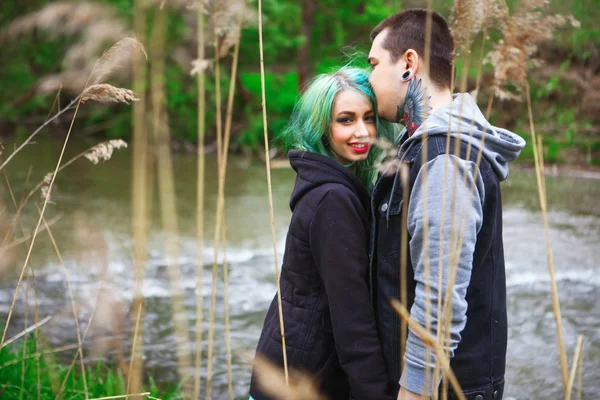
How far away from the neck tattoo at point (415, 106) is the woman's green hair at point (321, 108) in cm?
21

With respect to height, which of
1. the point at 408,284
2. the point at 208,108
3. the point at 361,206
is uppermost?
the point at 361,206

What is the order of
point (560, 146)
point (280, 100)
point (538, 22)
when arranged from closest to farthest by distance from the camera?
point (538, 22), point (560, 146), point (280, 100)

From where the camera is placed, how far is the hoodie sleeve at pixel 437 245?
59.1 inches

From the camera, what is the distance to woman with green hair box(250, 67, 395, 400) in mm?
1688

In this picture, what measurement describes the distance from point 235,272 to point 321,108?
359 cm

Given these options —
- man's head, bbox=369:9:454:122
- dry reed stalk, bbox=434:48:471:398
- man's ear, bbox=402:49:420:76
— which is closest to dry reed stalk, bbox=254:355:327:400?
dry reed stalk, bbox=434:48:471:398

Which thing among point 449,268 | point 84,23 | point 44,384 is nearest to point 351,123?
point 449,268

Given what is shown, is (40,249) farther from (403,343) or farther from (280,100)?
(280,100)

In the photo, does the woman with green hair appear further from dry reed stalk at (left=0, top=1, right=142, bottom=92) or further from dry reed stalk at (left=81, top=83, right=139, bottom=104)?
dry reed stalk at (left=0, top=1, right=142, bottom=92)

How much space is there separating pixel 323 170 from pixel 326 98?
25cm

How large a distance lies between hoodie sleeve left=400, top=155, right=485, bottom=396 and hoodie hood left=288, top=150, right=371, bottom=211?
0.31 meters

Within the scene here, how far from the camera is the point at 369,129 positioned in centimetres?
197

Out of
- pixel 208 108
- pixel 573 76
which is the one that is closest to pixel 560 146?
pixel 573 76

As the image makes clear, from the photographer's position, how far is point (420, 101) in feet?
5.63
